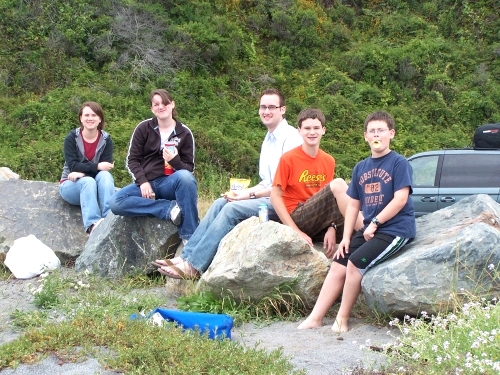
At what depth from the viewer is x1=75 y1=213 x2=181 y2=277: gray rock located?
7.04 metres

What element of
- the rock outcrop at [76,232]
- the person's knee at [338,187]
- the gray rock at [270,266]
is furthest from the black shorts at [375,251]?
the rock outcrop at [76,232]

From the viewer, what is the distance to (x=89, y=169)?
25.6 ft

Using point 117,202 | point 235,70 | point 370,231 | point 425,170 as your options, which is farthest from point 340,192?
point 235,70

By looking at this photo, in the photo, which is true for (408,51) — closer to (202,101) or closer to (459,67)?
(459,67)

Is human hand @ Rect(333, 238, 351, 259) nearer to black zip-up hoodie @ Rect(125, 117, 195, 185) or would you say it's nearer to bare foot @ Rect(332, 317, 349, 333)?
bare foot @ Rect(332, 317, 349, 333)

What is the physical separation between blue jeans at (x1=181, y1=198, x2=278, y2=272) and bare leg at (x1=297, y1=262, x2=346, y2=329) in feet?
3.67

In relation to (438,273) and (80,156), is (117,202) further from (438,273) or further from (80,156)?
(438,273)

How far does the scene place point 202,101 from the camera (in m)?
19.1

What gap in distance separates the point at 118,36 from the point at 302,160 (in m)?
14.3

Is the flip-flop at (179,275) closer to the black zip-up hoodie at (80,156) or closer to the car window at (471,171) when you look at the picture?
the black zip-up hoodie at (80,156)

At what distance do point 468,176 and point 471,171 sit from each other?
10 cm

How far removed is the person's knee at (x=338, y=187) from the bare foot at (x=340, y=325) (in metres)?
1.09

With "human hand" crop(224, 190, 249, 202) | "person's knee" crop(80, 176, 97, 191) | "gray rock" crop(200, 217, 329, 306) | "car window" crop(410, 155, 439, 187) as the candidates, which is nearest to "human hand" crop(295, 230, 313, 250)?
"gray rock" crop(200, 217, 329, 306)

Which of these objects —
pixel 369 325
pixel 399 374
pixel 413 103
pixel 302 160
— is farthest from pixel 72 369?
pixel 413 103
